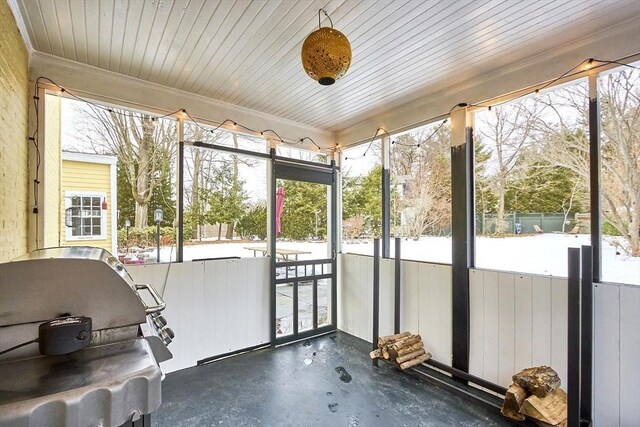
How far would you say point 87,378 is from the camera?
917 mm

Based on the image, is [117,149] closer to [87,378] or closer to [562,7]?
[87,378]

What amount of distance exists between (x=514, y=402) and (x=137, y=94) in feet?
13.8

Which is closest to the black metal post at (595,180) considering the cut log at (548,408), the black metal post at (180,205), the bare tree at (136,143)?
the cut log at (548,408)

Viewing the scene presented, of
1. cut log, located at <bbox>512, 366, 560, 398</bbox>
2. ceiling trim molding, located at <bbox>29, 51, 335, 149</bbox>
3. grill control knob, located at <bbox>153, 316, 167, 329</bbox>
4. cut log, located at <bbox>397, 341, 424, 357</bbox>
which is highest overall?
ceiling trim molding, located at <bbox>29, 51, 335, 149</bbox>

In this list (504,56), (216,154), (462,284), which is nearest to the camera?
(504,56)

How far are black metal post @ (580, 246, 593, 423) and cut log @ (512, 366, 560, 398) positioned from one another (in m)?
0.17

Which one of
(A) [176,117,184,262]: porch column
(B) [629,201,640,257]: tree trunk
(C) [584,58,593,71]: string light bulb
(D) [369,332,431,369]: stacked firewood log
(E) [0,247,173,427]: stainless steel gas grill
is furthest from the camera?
(A) [176,117,184,262]: porch column

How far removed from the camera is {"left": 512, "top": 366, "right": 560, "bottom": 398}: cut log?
2.12 m

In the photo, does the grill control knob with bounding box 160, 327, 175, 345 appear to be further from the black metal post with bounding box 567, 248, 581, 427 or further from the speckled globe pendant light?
the black metal post with bounding box 567, 248, 581, 427

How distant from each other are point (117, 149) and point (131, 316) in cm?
236

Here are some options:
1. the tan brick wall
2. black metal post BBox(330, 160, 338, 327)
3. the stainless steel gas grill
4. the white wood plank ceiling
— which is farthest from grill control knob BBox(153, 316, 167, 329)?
black metal post BBox(330, 160, 338, 327)

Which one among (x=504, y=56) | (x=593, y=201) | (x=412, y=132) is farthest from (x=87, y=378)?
(x=412, y=132)

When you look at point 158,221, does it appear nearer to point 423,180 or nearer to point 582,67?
point 423,180

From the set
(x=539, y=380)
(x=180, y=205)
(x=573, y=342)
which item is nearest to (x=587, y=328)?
(x=573, y=342)
